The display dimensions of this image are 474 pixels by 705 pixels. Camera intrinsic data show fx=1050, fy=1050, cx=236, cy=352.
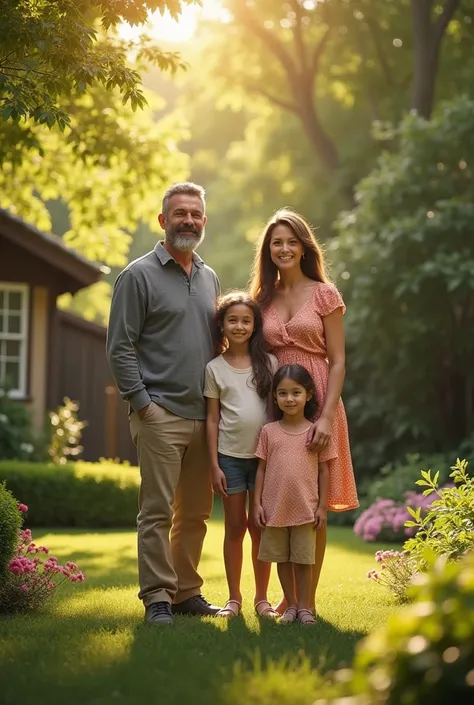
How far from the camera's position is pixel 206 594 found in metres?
7.77

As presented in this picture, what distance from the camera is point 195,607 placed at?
658 centimetres

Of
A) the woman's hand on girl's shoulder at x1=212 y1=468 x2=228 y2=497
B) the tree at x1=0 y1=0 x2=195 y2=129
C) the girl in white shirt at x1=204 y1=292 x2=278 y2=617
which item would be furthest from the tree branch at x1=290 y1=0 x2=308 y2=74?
the woman's hand on girl's shoulder at x1=212 y1=468 x2=228 y2=497

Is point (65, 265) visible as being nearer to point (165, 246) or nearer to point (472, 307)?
point (472, 307)

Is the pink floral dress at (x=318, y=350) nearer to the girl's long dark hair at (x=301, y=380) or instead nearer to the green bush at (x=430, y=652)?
the girl's long dark hair at (x=301, y=380)

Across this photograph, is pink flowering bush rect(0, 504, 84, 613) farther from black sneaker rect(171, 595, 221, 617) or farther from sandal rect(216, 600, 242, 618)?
sandal rect(216, 600, 242, 618)

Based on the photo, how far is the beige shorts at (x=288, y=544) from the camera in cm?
616

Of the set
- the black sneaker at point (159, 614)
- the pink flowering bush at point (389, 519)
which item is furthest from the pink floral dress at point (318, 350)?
the pink flowering bush at point (389, 519)

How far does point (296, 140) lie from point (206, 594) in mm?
17713

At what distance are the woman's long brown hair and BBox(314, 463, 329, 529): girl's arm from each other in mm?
1104

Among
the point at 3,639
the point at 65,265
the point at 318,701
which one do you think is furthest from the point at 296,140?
the point at 318,701

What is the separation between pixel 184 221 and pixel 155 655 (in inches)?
106

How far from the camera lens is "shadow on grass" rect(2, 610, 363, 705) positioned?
13.9 feet

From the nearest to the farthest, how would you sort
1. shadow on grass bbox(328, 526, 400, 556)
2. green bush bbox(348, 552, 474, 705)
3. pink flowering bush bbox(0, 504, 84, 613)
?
green bush bbox(348, 552, 474, 705), pink flowering bush bbox(0, 504, 84, 613), shadow on grass bbox(328, 526, 400, 556)

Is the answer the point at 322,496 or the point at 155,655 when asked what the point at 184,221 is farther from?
the point at 155,655
